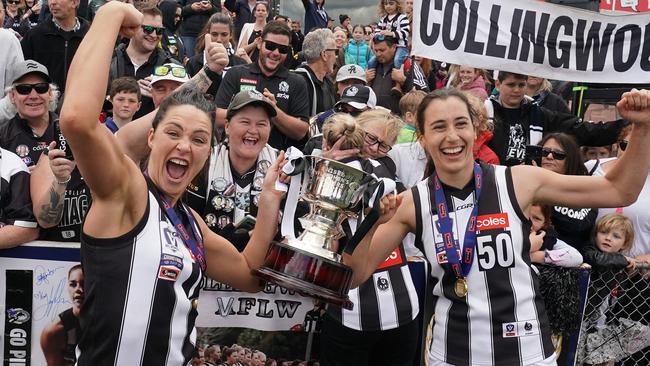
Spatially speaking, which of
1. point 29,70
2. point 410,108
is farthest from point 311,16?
point 29,70

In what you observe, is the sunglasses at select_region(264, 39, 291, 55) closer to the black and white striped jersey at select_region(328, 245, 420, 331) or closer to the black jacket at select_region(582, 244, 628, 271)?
the black and white striped jersey at select_region(328, 245, 420, 331)

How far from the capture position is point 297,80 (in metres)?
7.43

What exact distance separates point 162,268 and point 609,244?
12.7 feet

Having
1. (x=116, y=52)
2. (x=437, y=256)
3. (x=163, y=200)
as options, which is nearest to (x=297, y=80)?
(x=116, y=52)

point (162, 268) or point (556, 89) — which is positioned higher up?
point (556, 89)

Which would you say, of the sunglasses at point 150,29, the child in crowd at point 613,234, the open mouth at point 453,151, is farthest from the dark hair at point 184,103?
the sunglasses at point 150,29

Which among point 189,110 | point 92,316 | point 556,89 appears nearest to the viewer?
point 92,316

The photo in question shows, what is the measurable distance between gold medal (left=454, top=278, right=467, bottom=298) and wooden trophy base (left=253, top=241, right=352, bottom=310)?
0.82m

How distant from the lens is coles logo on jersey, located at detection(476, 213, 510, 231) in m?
3.91

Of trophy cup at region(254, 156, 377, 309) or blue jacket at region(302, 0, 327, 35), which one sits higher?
blue jacket at region(302, 0, 327, 35)

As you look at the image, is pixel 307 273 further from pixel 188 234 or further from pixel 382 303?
pixel 382 303

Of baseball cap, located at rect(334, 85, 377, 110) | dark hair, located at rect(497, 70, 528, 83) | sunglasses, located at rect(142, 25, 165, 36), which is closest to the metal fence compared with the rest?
dark hair, located at rect(497, 70, 528, 83)

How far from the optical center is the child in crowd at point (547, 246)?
200 inches

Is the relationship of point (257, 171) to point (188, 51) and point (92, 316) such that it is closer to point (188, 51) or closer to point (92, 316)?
point (92, 316)
